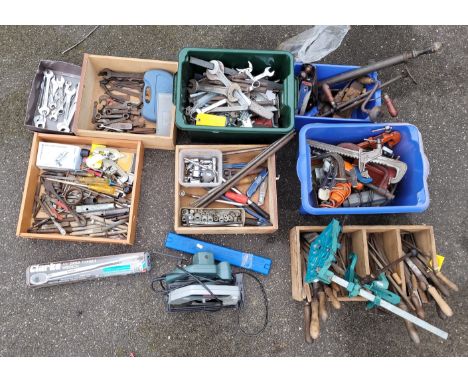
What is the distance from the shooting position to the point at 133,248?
2.18 metres

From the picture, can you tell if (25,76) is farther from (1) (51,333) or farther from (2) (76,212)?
(1) (51,333)

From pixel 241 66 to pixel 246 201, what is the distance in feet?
2.49

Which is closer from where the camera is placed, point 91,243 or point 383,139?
point 383,139

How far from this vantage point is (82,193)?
6.96 ft

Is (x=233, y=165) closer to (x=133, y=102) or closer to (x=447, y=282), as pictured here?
(x=133, y=102)

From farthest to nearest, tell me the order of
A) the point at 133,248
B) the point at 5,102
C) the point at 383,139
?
the point at 5,102 < the point at 133,248 < the point at 383,139

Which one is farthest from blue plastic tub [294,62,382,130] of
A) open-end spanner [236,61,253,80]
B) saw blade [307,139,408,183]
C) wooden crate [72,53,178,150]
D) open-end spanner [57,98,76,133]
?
open-end spanner [57,98,76,133]

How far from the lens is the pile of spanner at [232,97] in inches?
79.9

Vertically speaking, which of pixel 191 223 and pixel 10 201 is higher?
pixel 10 201

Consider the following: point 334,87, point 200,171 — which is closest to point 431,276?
point 334,87

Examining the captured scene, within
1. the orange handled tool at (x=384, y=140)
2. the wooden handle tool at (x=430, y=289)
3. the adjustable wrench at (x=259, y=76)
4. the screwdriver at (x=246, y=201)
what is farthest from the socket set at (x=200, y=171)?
the wooden handle tool at (x=430, y=289)

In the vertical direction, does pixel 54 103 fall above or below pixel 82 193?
above

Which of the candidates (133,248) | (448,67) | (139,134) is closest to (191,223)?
(133,248)

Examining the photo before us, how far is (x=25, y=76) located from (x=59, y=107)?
1.30ft
